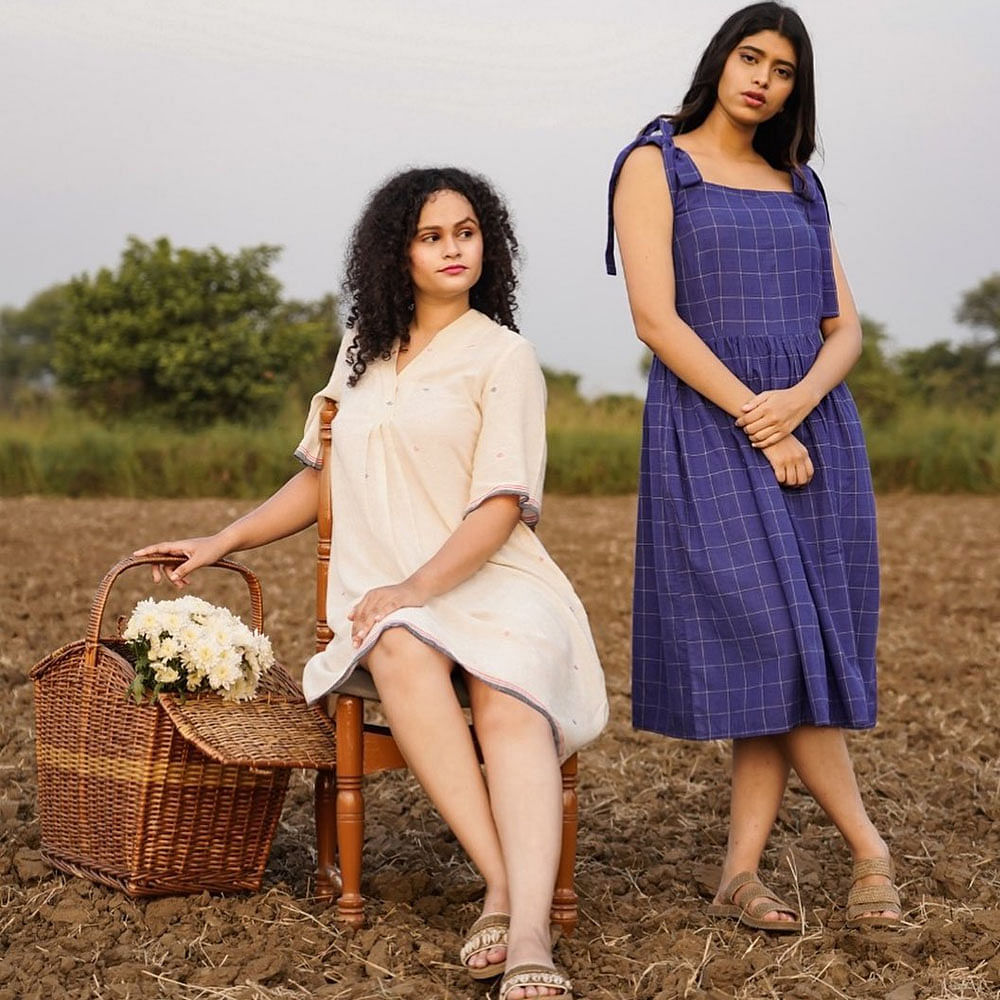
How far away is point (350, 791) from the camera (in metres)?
2.72

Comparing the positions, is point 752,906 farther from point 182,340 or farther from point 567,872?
point 182,340

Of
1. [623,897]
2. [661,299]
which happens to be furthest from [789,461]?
[623,897]

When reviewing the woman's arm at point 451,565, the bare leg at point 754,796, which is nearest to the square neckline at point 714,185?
the woman's arm at point 451,565

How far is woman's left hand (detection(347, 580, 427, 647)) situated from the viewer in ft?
8.58

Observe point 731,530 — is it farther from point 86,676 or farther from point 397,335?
point 86,676

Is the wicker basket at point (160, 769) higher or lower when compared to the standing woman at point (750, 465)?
lower

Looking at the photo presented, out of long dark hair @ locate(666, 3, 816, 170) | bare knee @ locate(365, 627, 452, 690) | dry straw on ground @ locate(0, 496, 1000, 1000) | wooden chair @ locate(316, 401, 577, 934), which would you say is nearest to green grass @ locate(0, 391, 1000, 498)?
dry straw on ground @ locate(0, 496, 1000, 1000)

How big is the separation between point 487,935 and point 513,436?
86 cm

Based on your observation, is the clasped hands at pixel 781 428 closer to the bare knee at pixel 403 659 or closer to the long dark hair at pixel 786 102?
the long dark hair at pixel 786 102

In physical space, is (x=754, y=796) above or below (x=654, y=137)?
below

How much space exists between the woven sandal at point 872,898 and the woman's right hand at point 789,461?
73cm

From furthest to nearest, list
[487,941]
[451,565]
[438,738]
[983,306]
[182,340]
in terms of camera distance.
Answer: [983,306], [182,340], [451,565], [438,738], [487,941]

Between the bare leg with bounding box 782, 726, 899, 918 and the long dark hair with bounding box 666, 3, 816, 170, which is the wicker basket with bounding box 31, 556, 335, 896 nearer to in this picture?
the bare leg with bounding box 782, 726, 899, 918

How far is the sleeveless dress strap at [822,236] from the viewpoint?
2971 millimetres
